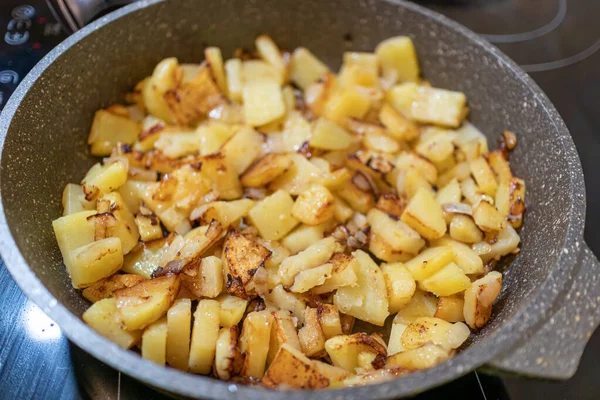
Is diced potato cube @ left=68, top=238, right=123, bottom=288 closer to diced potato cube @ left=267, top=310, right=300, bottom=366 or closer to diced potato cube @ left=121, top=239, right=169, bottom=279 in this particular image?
diced potato cube @ left=121, top=239, right=169, bottom=279

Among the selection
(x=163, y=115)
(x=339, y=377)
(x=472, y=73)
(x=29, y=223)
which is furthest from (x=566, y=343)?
(x=163, y=115)

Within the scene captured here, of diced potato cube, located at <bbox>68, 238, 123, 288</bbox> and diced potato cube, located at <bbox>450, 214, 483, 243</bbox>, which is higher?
diced potato cube, located at <bbox>68, 238, 123, 288</bbox>

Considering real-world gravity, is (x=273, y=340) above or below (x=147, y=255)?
below

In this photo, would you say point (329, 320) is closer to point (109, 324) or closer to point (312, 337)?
point (312, 337)

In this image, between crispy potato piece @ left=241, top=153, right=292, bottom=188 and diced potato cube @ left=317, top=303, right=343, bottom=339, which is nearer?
diced potato cube @ left=317, top=303, right=343, bottom=339

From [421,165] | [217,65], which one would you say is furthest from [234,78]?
[421,165]

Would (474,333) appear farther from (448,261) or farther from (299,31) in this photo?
(299,31)

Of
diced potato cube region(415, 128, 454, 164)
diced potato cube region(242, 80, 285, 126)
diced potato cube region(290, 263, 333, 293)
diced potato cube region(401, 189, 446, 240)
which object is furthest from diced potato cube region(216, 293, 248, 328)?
diced potato cube region(415, 128, 454, 164)
